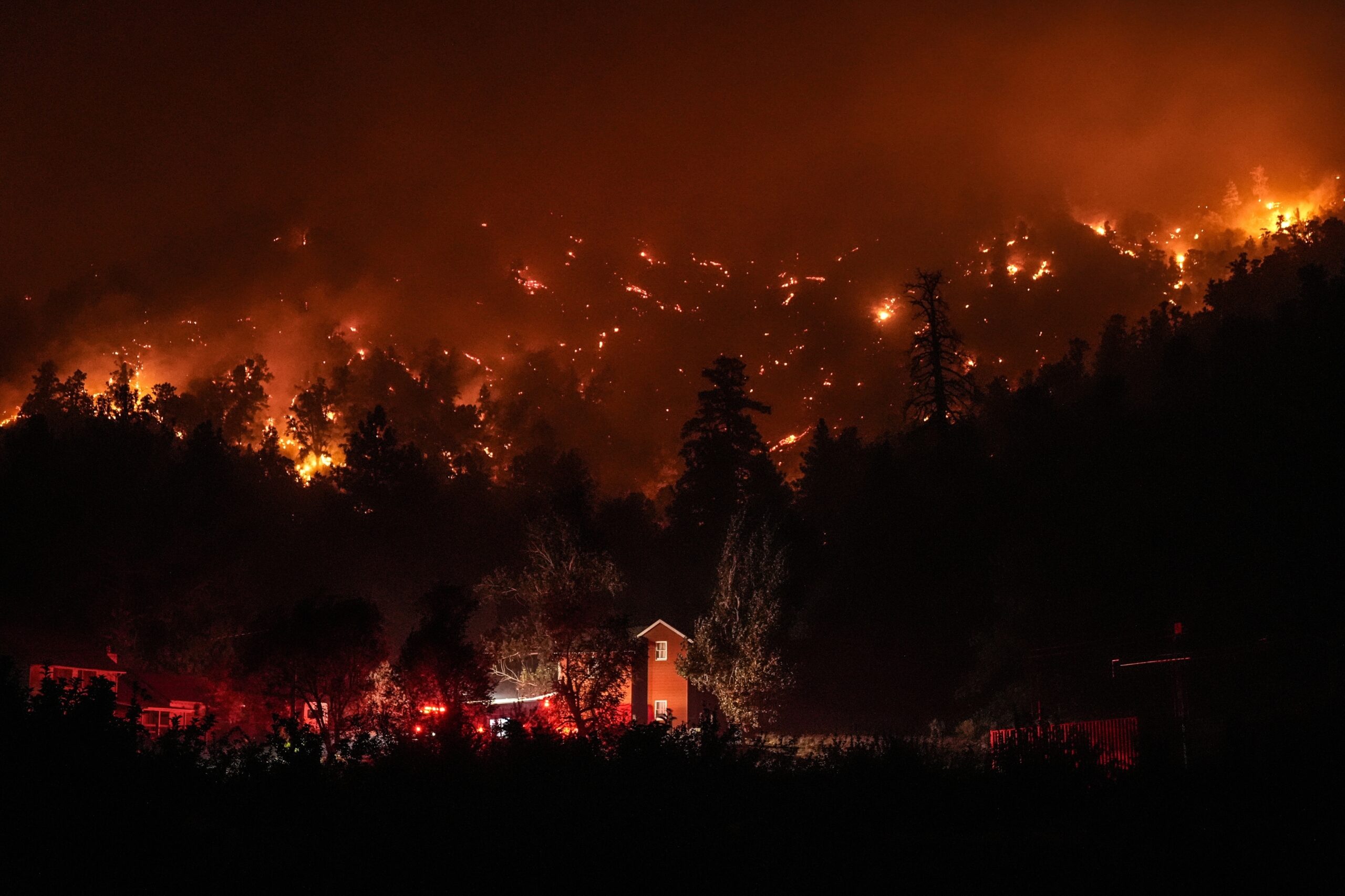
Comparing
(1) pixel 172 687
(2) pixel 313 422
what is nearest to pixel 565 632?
(1) pixel 172 687

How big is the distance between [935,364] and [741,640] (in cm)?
1922

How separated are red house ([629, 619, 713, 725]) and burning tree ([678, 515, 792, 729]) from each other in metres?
1.56

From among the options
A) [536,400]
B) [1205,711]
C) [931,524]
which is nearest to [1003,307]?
[536,400]

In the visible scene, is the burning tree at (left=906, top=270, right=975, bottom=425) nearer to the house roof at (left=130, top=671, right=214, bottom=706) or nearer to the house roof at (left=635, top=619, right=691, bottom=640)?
the house roof at (left=635, top=619, right=691, bottom=640)

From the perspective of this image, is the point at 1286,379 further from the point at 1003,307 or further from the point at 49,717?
the point at 1003,307

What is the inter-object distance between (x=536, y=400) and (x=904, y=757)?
11793cm

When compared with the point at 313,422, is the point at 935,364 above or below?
below

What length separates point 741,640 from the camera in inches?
1599

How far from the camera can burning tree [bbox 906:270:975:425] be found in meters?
53.0

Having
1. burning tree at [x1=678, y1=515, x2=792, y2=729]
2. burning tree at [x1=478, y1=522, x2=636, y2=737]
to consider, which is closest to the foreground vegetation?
burning tree at [x1=478, y1=522, x2=636, y2=737]

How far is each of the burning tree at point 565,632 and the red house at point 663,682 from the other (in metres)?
12.5

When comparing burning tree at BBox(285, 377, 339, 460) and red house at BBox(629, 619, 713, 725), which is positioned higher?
burning tree at BBox(285, 377, 339, 460)

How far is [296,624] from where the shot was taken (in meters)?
28.8

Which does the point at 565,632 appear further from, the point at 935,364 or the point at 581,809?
the point at 935,364
